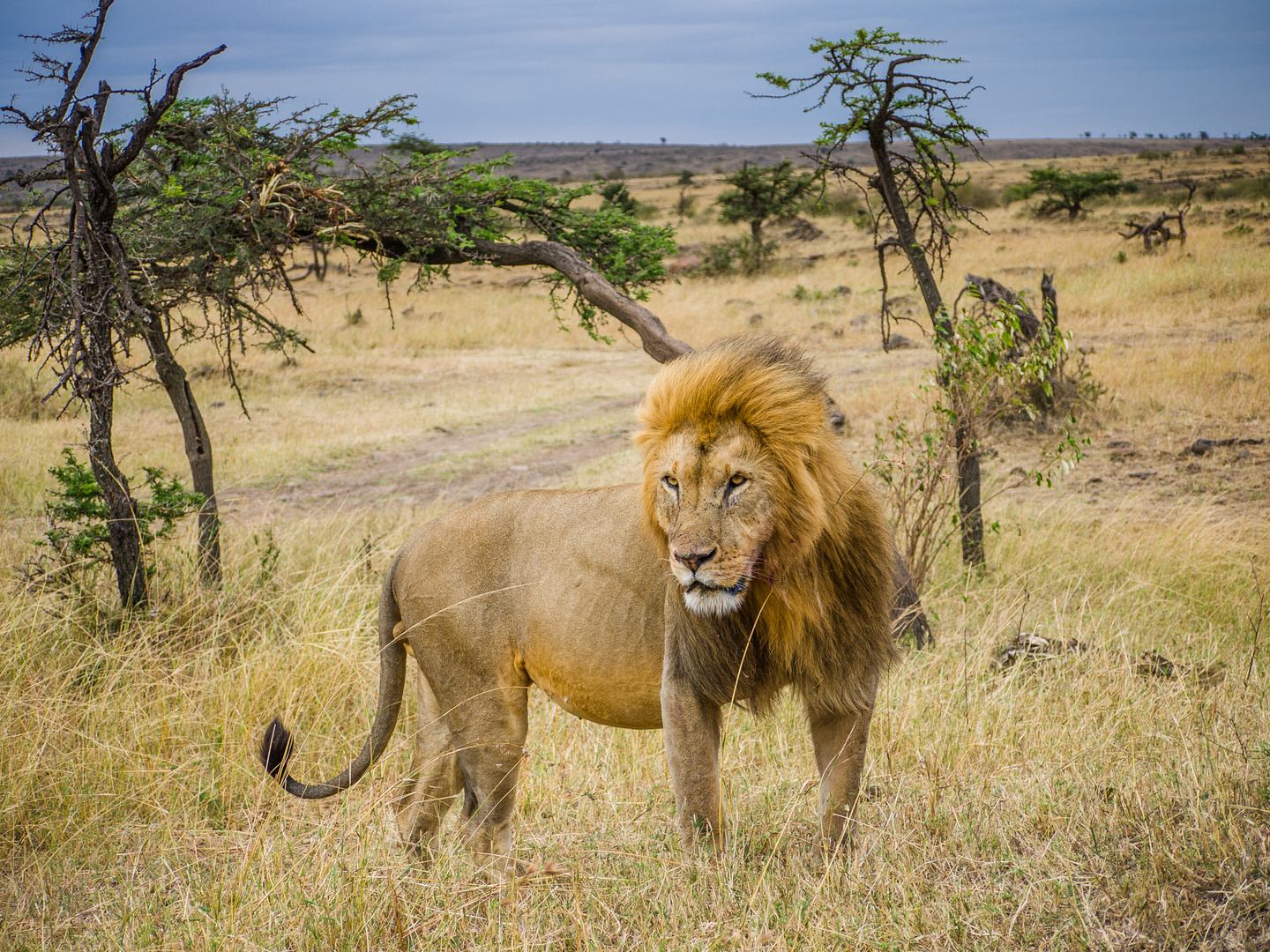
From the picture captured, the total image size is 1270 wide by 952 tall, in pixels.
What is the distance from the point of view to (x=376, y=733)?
356cm

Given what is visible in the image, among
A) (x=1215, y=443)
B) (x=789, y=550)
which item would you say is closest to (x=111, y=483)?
(x=789, y=550)

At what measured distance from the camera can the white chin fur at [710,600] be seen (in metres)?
2.47

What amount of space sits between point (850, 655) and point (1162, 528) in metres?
5.46

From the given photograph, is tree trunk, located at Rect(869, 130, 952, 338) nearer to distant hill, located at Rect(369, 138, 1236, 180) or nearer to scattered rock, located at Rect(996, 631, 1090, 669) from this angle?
scattered rock, located at Rect(996, 631, 1090, 669)

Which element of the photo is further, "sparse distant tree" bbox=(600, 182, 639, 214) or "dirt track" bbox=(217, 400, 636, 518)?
"dirt track" bbox=(217, 400, 636, 518)

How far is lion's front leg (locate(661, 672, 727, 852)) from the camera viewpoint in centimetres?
284

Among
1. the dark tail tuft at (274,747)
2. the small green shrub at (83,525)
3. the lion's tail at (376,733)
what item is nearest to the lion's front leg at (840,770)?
the lion's tail at (376,733)

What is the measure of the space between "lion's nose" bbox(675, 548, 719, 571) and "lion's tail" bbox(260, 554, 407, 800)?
63.7 inches

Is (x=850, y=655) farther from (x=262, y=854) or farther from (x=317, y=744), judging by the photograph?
(x=317, y=744)

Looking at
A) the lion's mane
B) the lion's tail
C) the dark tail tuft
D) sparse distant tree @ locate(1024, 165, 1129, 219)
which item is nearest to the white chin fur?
the lion's mane

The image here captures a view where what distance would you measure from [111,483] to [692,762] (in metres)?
4.50

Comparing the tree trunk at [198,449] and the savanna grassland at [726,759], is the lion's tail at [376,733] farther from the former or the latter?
the tree trunk at [198,449]

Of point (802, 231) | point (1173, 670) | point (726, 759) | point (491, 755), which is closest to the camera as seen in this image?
point (491, 755)

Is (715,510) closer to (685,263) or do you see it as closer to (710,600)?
(710,600)
